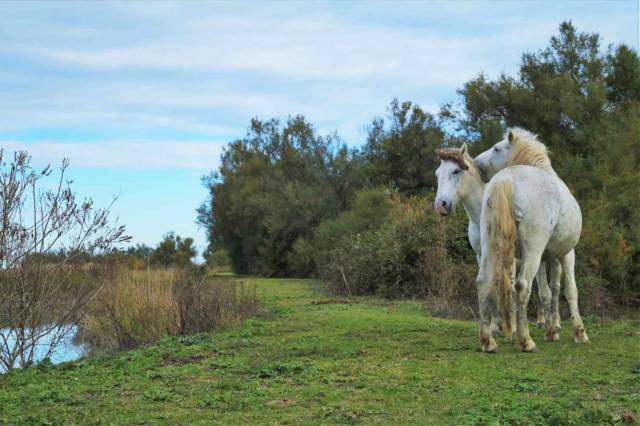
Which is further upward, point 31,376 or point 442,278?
point 442,278

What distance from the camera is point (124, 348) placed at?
10.2 meters

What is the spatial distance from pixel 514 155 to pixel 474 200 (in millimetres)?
718

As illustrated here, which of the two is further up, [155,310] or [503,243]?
[503,243]

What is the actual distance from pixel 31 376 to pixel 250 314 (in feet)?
16.1

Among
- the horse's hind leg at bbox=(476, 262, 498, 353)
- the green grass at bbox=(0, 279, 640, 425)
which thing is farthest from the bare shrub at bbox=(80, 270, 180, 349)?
the horse's hind leg at bbox=(476, 262, 498, 353)

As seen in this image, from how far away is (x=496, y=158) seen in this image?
8.80 m

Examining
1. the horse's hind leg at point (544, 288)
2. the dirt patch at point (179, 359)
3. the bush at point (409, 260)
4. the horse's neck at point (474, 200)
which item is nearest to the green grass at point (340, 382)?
the dirt patch at point (179, 359)

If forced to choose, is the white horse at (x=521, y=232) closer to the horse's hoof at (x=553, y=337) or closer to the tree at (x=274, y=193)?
the horse's hoof at (x=553, y=337)

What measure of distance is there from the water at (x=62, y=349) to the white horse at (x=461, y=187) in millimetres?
4911

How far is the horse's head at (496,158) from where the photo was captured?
8719mm

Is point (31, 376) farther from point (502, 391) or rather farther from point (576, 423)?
point (576, 423)

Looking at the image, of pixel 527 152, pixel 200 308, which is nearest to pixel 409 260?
pixel 200 308

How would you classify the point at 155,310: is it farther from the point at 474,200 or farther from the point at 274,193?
the point at 274,193

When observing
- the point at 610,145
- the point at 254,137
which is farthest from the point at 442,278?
the point at 254,137
